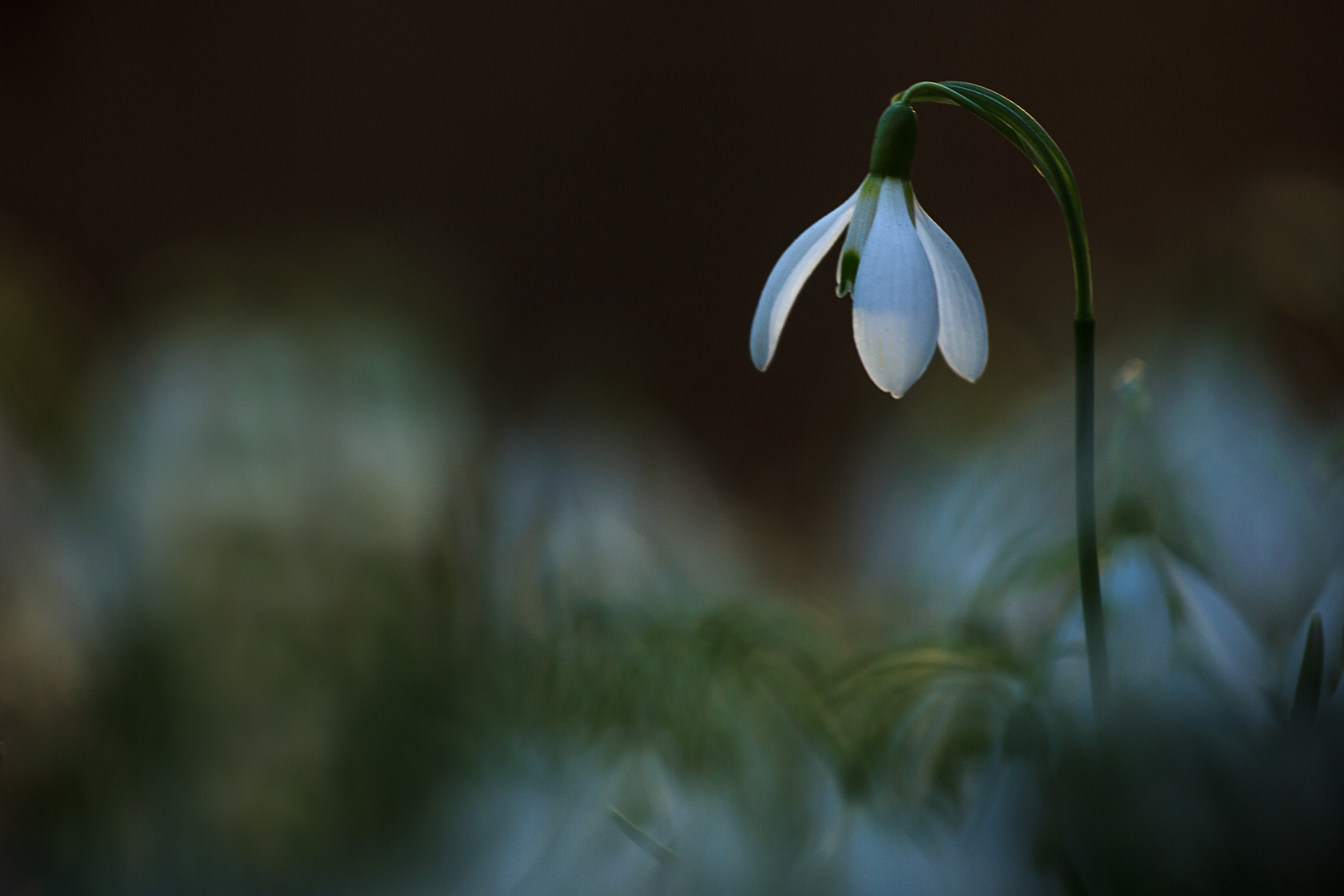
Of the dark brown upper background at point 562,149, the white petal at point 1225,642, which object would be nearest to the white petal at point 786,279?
the white petal at point 1225,642

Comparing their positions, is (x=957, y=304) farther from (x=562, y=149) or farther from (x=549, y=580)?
(x=562, y=149)

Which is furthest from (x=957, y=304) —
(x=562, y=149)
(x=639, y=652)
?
(x=562, y=149)

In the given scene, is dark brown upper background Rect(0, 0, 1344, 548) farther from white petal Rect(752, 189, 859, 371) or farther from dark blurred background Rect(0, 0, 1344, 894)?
white petal Rect(752, 189, 859, 371)

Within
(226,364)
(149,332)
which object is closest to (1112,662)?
(226,364)

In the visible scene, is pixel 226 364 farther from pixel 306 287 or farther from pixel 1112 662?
pixel 1112 662

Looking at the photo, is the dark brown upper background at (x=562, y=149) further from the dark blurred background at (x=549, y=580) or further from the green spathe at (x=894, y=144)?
the green spathe at (x=894, y=144)
